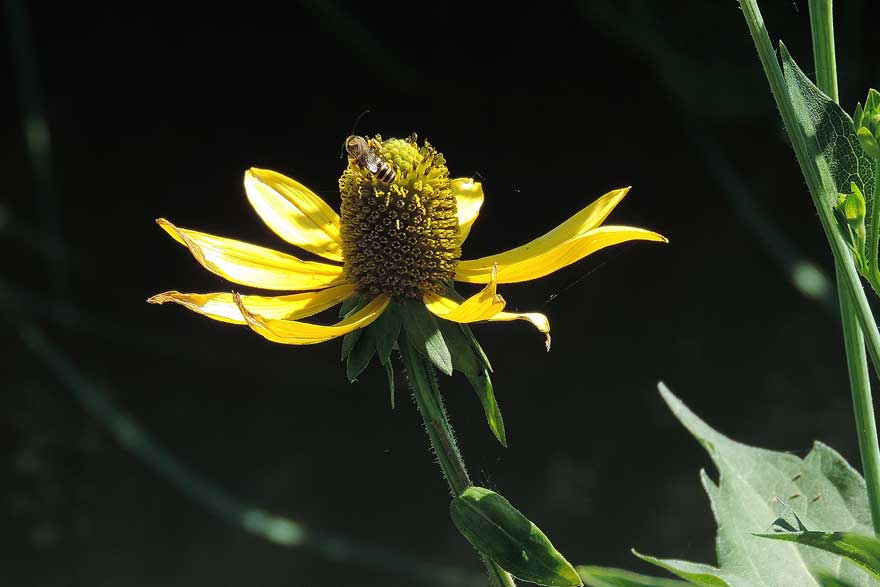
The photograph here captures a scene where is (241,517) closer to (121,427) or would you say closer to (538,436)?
(121,427)

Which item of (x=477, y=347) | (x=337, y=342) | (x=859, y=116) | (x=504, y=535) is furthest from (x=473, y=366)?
(x=337, y=342)

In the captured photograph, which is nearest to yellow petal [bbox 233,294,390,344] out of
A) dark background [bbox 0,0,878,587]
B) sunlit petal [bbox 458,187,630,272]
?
sunlit petal [bbox 458,187,630,272]

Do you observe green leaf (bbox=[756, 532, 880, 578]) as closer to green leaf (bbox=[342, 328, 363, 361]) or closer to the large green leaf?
the large green leaf

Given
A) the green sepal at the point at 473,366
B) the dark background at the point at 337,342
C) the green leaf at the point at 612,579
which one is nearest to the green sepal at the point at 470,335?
the green sepal at the point at 473,366

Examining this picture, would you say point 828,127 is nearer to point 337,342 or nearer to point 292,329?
point 292,329

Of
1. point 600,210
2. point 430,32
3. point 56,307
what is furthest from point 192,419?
point 600,210

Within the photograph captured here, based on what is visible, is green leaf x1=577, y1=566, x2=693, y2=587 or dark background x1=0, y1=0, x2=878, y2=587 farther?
dark background x1=0, y1=0, x2=878, y2=587
